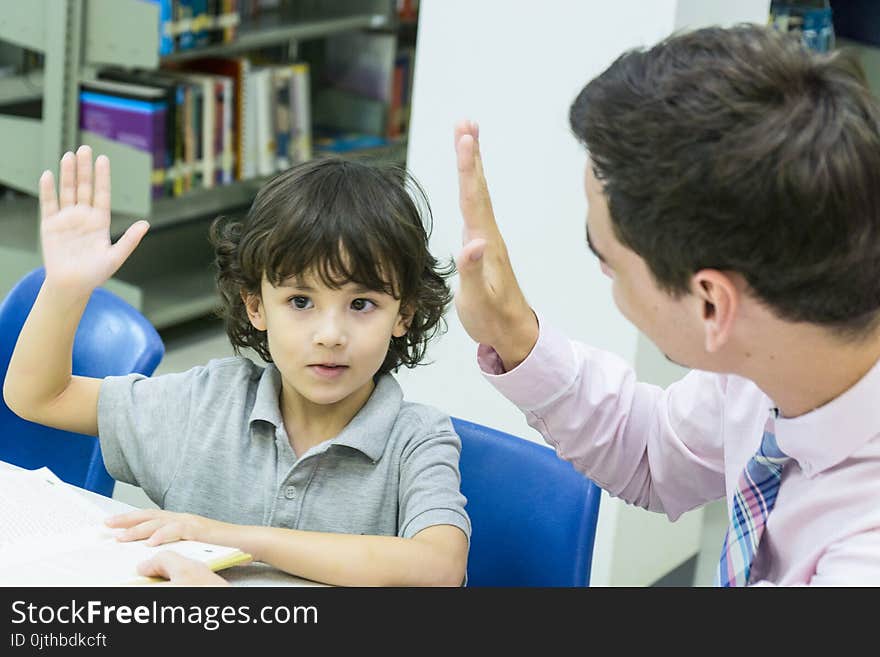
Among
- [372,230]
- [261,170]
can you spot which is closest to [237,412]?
[372,230]

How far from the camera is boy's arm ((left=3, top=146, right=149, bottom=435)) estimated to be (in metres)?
1.44

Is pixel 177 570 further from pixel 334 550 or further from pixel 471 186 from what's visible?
pixel 471 186

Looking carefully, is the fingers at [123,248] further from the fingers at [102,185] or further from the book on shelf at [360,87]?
the book on shelf at [360,87]

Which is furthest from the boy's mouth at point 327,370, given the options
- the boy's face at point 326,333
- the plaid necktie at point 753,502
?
the plaid necktie at point 753,502

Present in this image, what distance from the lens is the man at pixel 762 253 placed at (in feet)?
3.17

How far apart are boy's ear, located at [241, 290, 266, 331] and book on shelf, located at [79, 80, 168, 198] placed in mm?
2207

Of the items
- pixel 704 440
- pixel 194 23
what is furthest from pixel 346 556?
pixel 194 23

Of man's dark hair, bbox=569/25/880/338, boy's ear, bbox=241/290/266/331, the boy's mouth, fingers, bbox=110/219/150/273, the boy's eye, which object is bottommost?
the boy's mouth

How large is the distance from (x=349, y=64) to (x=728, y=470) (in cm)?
361

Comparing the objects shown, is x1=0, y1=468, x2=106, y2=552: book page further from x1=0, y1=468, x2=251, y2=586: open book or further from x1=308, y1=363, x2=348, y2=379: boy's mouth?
x1=308, y1=363, x2=348, y2=379: boy's mouth

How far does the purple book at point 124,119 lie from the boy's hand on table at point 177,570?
2.68m

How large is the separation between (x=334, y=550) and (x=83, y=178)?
53cm

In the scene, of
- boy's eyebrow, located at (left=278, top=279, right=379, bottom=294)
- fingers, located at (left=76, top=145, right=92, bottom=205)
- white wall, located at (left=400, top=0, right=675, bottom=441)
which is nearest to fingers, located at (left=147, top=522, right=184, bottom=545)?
boy's eyebrow, located at (left=278, top=279, right=379, bottom=294)
